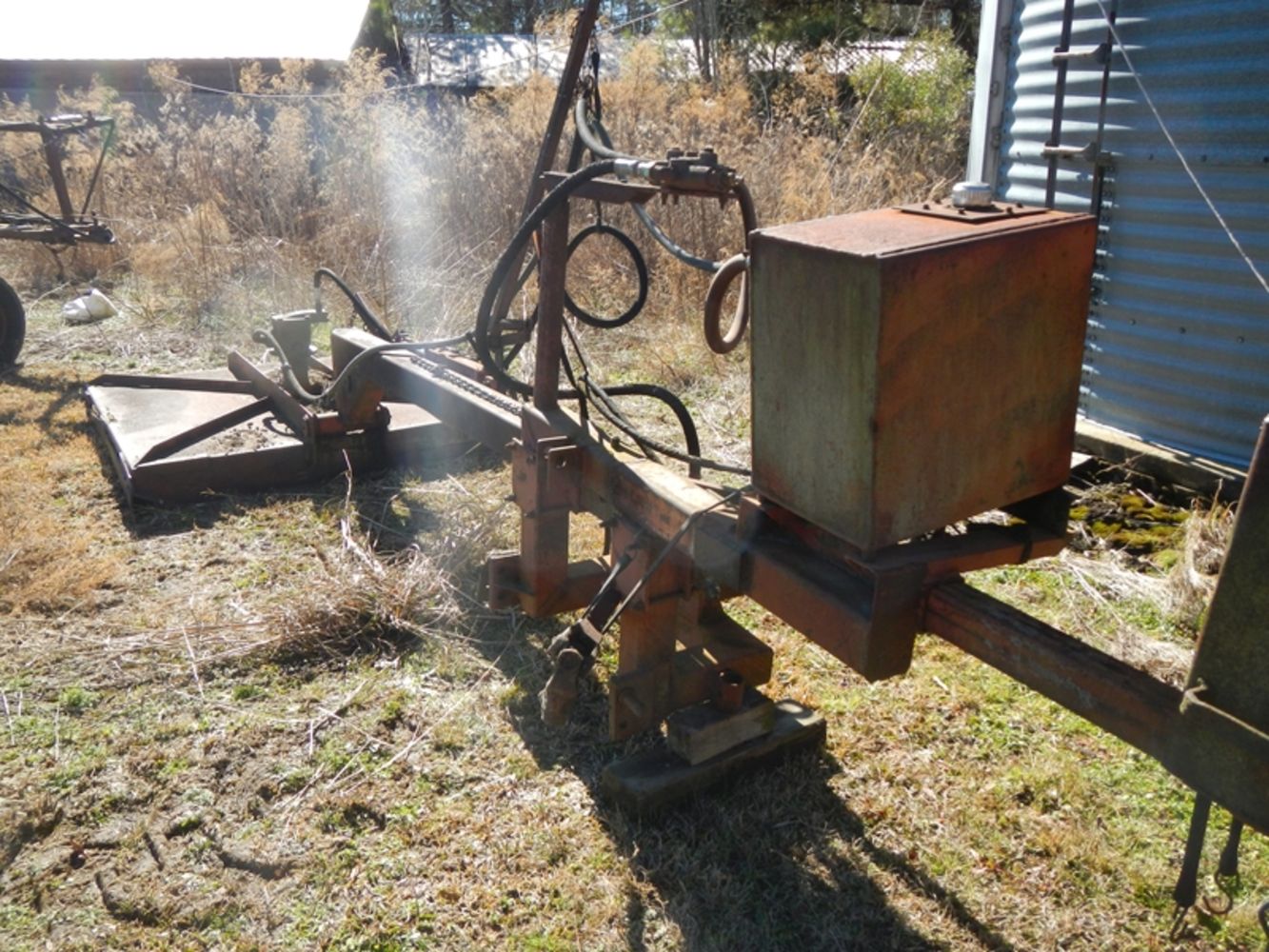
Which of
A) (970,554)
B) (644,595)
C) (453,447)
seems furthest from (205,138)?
(970,554)

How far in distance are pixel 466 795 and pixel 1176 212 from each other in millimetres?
3448

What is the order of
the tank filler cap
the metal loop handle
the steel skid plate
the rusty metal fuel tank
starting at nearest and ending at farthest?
the rusty metal fuel tank
the tank filler cap
the metal loop handle
the steel skid plate

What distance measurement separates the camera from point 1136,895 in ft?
7.64

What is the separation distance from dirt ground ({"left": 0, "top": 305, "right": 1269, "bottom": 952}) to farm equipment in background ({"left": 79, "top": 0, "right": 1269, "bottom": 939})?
25cm

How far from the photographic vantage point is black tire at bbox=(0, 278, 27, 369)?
6.28 metres

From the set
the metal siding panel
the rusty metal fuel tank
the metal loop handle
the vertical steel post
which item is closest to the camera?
the rusty metal fuel tank

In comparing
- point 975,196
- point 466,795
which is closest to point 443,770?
point 466,795

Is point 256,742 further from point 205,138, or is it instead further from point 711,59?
point 711,59

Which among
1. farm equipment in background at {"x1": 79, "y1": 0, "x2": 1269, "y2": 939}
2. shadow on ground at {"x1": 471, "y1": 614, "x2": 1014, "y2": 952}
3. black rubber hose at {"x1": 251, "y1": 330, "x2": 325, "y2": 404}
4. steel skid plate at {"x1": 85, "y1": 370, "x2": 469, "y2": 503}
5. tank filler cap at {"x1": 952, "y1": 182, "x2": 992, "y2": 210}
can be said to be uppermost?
tank filler cap at {"x1": 952, "y1": 182, "x2": 992, "y2": 210}

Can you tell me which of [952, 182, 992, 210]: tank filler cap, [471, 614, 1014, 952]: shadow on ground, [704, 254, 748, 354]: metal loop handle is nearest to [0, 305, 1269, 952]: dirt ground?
[471, 614, 1014, 952]: shadow on ground

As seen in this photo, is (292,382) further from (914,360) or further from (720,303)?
(914,360)

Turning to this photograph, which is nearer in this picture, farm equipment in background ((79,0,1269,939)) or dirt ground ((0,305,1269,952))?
farm equipment in background ((79,0,1269,939))

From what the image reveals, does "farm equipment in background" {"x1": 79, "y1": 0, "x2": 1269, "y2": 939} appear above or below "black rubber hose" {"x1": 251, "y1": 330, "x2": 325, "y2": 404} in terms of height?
above

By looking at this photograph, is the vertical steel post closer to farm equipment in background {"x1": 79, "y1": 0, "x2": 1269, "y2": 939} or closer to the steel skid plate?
farm equipment in background {"x1": 79, "y1": 0, "x2": 1269, "y2": 939}
